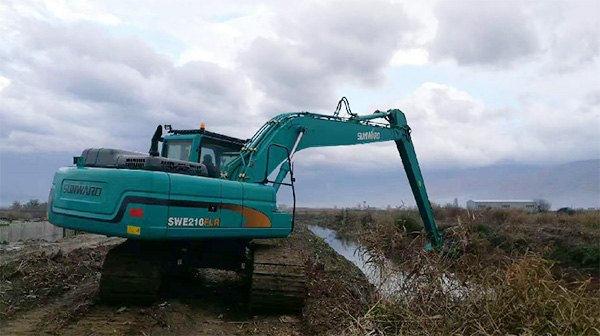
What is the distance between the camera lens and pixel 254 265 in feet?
20.0

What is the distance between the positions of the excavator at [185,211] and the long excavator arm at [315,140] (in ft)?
0.10

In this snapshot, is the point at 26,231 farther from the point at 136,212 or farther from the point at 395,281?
the point at 395,281

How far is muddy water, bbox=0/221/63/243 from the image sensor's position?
15.1 metres

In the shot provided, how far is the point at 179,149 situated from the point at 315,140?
259 cm

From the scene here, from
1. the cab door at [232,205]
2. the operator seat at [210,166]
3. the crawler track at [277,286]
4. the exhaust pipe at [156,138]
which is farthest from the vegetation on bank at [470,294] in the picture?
the exhaust pipe at [156,138]

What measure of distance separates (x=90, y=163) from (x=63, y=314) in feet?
6.70

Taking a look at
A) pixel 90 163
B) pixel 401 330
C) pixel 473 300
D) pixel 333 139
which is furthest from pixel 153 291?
pixel 333 139

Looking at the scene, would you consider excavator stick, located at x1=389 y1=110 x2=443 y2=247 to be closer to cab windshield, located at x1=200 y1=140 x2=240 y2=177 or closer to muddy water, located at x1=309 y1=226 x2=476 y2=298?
cab windshield, located at x1=200 y1=140 x2=240 y2=177

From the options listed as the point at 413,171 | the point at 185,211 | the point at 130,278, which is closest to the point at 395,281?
the point at 185,211

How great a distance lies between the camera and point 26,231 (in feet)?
54.4

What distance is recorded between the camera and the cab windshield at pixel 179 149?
765cm

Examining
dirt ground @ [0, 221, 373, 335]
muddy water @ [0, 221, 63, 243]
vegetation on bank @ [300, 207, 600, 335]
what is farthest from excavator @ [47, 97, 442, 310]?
muddy water @ [0, 221, 63, 243]

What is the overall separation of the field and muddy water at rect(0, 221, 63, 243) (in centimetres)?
800

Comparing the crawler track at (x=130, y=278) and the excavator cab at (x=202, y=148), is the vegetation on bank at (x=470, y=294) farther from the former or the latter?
the excavator cab at (x=202, y=148)
